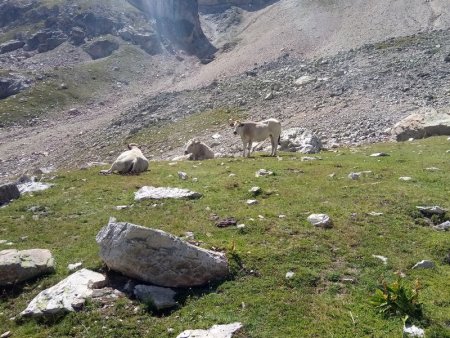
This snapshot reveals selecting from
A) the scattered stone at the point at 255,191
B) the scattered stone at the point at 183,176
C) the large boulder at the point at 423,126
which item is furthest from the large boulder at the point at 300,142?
the scattered stone at the point at 255,191

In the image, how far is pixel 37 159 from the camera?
69.8 meters

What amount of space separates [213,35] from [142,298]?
612ft

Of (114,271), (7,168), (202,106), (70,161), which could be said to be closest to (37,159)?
(7,168)

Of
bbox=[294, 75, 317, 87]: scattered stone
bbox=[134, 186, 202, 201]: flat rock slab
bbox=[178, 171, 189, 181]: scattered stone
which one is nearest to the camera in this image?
bbox=[134, 186, 202, 201]: flat rock slab

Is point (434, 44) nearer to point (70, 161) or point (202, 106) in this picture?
point (202, 106)

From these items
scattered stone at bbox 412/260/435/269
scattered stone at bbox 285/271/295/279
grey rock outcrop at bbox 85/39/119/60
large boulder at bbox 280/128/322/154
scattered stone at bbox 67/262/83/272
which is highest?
grey rock outcrop at bbox 85/39/119/60

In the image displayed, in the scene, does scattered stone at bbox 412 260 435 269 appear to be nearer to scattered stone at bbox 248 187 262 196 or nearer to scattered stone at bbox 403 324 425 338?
scattered stone at bbox 403 324 425 338

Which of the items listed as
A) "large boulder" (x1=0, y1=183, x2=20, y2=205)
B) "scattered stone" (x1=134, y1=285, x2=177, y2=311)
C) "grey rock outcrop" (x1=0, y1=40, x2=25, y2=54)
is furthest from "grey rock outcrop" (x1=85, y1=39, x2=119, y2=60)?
"scattered stone" (x1=134, y1=285, x2=177, y2=311)

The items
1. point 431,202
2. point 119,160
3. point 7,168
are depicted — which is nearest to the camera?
point 431,202

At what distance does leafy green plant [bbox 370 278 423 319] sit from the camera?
10.1 metres

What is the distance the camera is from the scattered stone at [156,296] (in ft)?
35.4

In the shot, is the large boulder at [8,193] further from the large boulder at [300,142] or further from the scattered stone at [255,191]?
the large boulder at [300,142]

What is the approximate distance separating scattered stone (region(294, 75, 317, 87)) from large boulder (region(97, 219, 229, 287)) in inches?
2323

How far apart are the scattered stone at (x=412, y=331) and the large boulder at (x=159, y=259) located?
462cm
